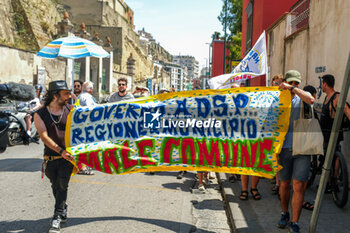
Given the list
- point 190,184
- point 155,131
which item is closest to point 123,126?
point 155,131

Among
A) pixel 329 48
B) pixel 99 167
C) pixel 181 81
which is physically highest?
pixel 181 81

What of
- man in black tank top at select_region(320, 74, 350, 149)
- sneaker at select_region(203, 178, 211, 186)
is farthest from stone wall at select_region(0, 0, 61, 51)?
man in black tank top at select_region(320, 74, 350, 149)

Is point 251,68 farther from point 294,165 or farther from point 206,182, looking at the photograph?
point 294,165

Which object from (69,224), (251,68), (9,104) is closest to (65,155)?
(69,224)

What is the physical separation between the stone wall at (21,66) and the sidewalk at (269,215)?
17.4m

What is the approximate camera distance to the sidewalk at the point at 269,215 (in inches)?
187

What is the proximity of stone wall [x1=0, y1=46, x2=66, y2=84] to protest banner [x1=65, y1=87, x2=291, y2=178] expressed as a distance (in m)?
17.4

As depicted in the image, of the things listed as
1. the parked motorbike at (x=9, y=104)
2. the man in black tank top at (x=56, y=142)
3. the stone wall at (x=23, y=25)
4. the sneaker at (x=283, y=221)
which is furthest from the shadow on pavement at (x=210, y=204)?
the stone wall at (x=23, y=25)

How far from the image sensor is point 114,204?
5.72m

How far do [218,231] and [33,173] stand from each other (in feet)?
15.3

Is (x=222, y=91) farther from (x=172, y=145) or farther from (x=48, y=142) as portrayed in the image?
(x=48, y=142)

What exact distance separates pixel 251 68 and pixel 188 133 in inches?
154

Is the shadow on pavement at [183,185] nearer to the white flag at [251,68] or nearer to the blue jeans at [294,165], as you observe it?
the white flag at [251,68]

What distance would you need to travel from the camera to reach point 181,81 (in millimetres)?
190875
